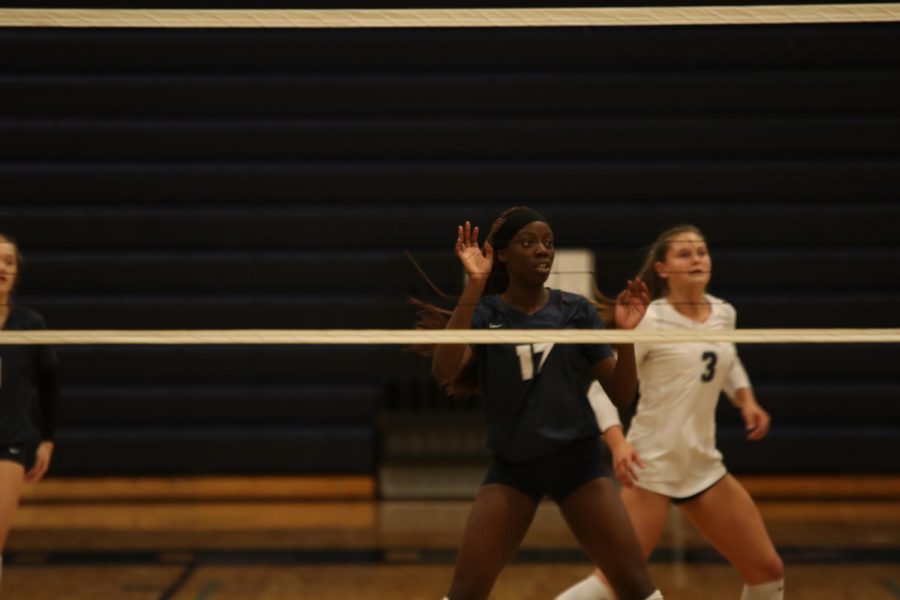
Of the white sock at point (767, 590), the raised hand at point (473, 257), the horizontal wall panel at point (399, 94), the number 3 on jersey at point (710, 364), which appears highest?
the horizontal wall panel at point (399, 94)

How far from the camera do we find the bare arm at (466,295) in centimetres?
319

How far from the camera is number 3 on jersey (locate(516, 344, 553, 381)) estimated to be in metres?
3.29

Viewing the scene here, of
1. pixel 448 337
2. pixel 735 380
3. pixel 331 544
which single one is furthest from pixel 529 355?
pixel 331 544

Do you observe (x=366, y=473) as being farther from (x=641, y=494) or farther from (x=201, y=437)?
(x=641, y=494)

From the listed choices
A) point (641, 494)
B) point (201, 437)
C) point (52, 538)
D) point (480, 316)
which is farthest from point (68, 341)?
point (201, 437)

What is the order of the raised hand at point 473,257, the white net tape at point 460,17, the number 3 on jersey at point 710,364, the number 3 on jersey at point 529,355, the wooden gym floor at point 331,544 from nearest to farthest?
the raised hand at point 473,257
the number 3 on jersey at point 529,355
the white net tape at point 460,17
the number 3 on jersey at point 710,364
the wooden gym floor at point 331,544

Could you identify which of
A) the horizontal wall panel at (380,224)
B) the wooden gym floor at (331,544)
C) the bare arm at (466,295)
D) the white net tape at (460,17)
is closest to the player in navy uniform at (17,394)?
the white net tape at (460,17)

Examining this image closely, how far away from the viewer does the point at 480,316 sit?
11.0 feet

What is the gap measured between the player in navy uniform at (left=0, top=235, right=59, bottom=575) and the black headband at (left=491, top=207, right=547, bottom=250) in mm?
1720

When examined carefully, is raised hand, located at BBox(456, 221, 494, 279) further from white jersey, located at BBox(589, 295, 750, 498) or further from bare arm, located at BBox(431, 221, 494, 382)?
white jersey, located at BBox(589, 295, 750, 498)

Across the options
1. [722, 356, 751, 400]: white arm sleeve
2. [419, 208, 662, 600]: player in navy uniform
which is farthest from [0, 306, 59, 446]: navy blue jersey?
[722, 356, 751, 400]: white arm sleeve

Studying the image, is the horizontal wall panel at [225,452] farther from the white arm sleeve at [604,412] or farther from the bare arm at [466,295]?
the bare arm at [466,295]

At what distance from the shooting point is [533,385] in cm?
332

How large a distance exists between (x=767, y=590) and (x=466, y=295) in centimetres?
150
